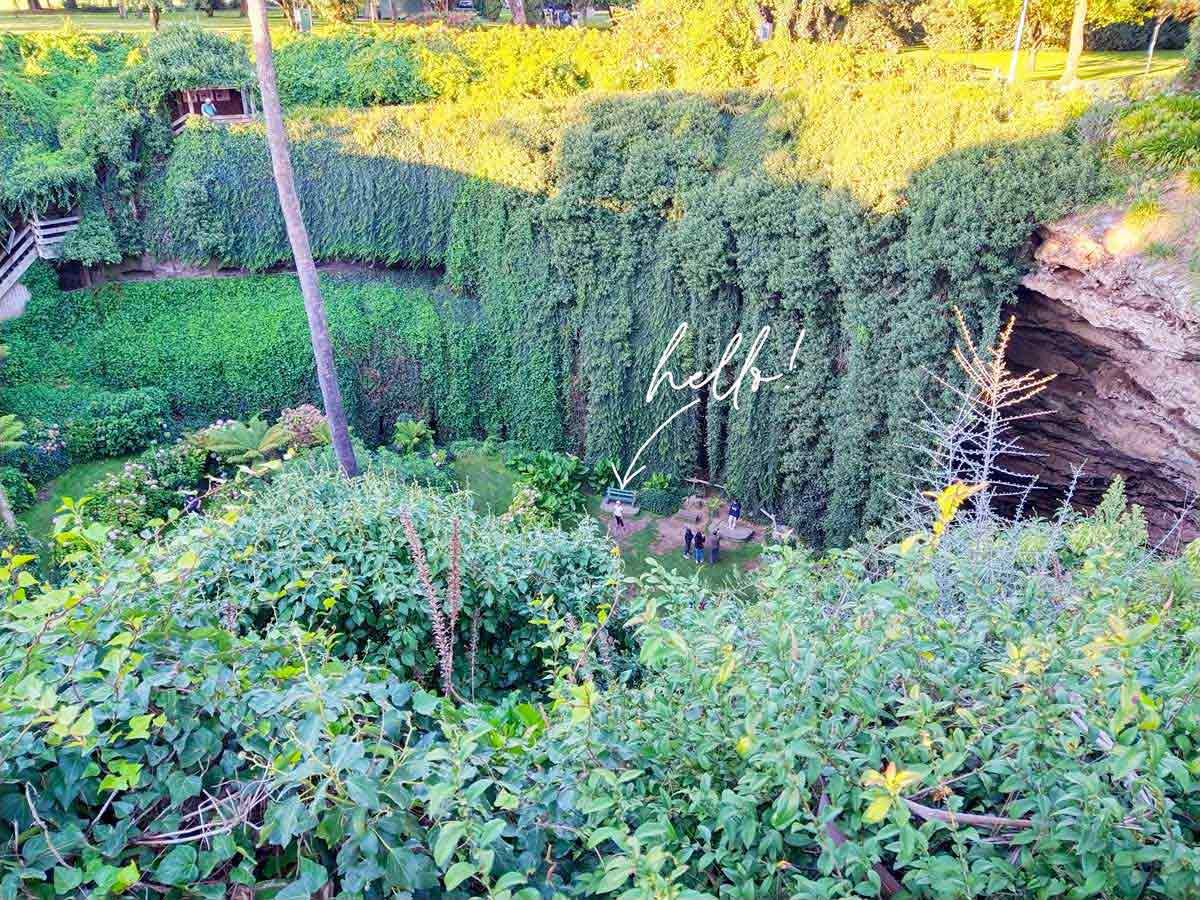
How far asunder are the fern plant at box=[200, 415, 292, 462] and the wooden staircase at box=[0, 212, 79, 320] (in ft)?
20.7

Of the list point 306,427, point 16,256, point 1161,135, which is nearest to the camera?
point 1161,135

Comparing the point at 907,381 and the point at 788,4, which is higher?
the point at 788,4

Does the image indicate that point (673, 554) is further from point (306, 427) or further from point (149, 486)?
point (149, 486)

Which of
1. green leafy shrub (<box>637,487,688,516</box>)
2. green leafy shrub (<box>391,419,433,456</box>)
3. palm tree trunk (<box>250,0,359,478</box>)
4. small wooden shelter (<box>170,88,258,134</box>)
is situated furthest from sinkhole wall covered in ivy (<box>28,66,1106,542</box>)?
palm tree trunk (<box>250,0,359,478</box>)

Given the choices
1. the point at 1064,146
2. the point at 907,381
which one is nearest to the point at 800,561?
the point at 907,381

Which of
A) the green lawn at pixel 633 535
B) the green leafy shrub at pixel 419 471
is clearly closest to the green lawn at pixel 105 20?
the green leafy shrub at pixel 419 471

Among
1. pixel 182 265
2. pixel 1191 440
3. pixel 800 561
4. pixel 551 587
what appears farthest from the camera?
pixel 182 265

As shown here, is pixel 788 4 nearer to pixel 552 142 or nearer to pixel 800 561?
pixel 552 142

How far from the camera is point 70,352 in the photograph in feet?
52.4

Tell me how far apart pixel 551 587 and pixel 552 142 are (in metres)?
11.1

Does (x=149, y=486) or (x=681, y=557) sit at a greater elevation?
(x=149, y=486)

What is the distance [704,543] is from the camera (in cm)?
1318

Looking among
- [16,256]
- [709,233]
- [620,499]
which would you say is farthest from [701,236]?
[16,256]

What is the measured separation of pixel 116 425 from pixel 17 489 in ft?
6.69
